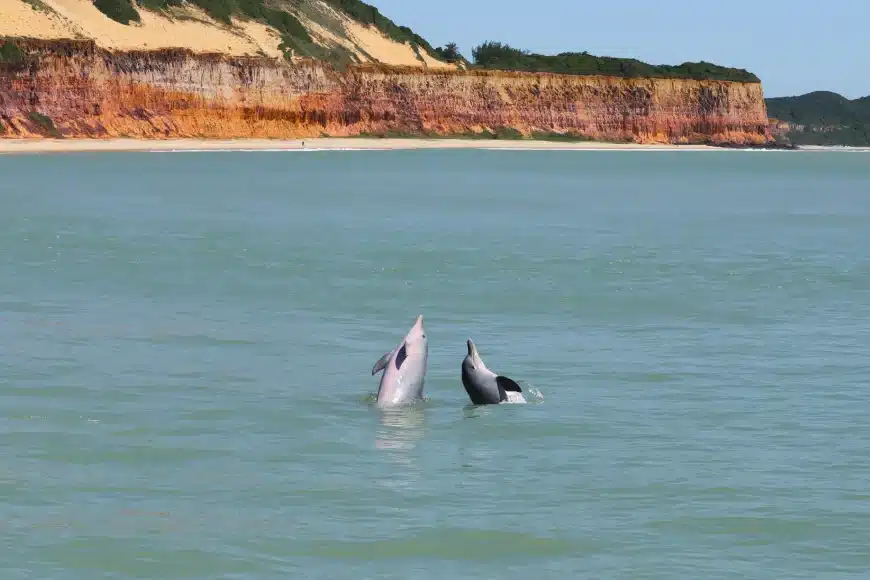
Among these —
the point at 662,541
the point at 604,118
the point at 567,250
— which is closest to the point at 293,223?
the point at 567,250

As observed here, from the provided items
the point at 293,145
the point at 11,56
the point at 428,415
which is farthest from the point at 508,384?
the point at 293,145

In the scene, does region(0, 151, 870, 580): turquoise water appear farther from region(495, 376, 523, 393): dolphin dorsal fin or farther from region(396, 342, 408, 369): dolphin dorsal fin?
region(396, 342, 408, 369): dolphin dorsal fin

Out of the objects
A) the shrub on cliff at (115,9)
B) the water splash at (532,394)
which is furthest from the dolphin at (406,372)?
the shrub on cliff at (115,9)

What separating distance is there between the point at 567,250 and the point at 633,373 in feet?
76.1

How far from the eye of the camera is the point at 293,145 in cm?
14325

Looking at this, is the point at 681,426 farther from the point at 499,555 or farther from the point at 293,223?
the point at 293,223

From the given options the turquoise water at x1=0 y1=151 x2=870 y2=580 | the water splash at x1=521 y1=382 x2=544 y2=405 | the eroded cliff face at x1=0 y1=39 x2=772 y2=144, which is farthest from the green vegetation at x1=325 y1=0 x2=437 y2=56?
the water splash at x1=521 y1=382 x2=544 y2=405

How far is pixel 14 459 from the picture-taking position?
14.4 meters

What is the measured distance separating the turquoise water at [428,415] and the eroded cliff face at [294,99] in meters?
76.3

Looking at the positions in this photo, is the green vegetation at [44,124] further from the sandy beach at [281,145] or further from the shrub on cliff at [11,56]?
the shrub on cliff at [11,56]

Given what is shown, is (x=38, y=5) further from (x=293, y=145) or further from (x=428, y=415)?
(x=428, y=415)

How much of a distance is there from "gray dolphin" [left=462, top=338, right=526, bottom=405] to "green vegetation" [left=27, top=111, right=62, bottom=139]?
3980 inches

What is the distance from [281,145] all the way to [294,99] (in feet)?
16.4

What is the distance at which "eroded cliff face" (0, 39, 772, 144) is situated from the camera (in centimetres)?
11681
